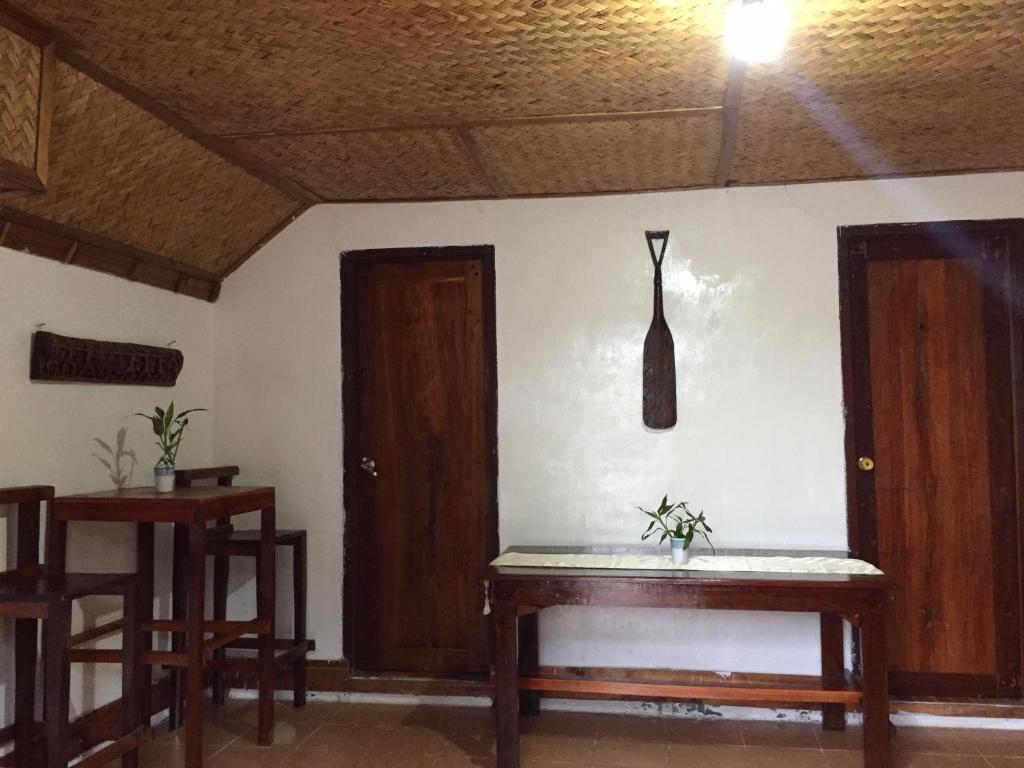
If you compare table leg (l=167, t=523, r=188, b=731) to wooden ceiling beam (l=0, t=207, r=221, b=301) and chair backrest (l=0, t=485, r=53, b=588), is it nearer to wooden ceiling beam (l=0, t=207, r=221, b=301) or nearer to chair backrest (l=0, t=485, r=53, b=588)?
chair backrest (l=0, t=485, r=53, b=588)

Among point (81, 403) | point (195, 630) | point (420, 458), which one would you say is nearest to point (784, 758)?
point (420, 458)

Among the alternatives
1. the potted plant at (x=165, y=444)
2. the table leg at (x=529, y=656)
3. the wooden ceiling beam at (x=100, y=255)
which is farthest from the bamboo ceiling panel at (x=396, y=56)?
the table leg at (x=529, y=656)

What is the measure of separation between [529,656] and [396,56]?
254cm

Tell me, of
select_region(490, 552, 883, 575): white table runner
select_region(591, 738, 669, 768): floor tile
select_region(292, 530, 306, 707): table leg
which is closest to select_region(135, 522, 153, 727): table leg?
select_region(292, 530, 306, 707): table leg

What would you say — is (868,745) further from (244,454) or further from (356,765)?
(244,454)

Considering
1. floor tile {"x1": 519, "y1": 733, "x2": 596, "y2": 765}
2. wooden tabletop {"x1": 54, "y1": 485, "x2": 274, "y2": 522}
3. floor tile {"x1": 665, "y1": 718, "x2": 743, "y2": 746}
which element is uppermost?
wooden tabletop {"x1": 54, "y1": 485, "x2": 274, "y2": 522}

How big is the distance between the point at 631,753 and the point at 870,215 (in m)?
2.53

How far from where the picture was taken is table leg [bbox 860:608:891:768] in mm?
2930

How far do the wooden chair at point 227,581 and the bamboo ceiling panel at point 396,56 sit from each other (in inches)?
65.4

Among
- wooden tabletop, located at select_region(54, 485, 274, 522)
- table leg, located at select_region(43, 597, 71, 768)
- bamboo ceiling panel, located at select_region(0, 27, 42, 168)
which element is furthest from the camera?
wooden tabletop, located at select_region(54, 485, 274, 522)

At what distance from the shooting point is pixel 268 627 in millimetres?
3354

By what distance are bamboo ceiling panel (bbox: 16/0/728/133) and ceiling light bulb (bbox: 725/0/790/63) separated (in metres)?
0.05

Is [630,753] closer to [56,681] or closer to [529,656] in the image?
[529,656]

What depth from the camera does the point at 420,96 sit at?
283cm
